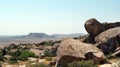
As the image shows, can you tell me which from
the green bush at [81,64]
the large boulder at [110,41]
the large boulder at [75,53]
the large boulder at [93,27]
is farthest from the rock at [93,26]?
the green bush at [81,64]

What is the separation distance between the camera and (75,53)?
26141 millimetres

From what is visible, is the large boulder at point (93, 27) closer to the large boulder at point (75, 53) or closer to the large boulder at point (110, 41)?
the large boulder at point (110, 41)

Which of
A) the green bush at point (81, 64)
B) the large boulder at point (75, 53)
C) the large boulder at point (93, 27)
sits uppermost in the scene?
the large boulder at point (93, 27)

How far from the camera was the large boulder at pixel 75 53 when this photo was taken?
85.1 feet

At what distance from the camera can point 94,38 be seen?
36.2 metres

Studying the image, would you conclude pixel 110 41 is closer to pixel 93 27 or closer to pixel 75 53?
pixel 93 27

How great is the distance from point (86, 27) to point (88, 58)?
1015 cm

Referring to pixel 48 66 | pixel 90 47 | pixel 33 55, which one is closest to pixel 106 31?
pixel 90 47

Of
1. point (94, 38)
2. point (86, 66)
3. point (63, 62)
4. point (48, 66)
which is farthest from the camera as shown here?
point (94, 38)

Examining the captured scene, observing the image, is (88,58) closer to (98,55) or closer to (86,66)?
(98,55)

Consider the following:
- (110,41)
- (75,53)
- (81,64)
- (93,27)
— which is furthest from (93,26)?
(81,64)

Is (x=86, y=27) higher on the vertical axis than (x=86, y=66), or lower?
higher

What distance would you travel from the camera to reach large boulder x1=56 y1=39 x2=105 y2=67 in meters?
25.9

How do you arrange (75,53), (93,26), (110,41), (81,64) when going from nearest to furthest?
1. (81,64)
2. (75,53)
3. (110,41)
4. (93,26)
